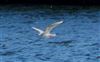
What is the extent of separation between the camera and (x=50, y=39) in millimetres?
31969

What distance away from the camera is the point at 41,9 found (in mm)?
44594

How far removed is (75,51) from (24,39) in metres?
5.04

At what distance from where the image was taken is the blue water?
26.4 m

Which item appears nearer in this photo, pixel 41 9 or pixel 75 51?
pixel 75 51

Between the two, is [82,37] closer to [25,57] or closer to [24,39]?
[24,39]

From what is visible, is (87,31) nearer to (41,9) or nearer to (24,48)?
(24,48)

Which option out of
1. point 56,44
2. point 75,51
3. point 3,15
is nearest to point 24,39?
point 56,44

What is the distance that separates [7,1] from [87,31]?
17.1 meters

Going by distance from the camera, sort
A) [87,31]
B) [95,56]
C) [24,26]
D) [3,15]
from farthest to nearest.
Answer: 1. [3,15]
2. [24,26]
3. [87,31]
4. [95,56]

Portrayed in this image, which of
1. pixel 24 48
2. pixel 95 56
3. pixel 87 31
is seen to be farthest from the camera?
pixel 87 31

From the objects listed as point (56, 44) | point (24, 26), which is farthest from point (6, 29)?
point (56, 44)

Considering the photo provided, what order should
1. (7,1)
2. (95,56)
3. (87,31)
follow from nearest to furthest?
(95,56), (87,31), (7,1)

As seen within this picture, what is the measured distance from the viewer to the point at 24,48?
2878cm

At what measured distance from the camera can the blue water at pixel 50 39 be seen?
2644 centimetres
